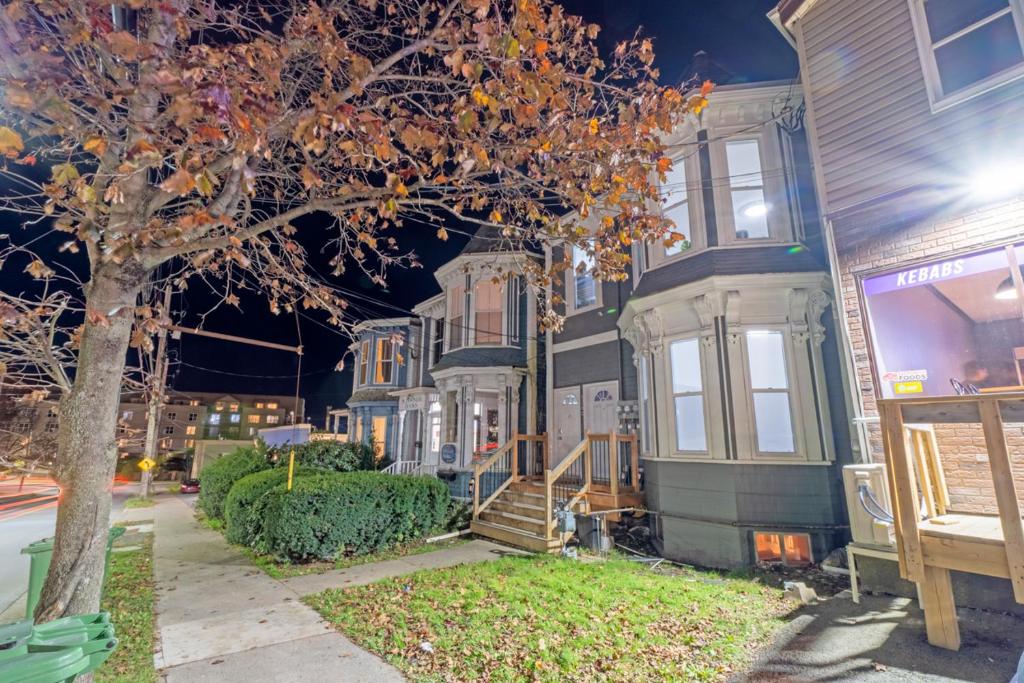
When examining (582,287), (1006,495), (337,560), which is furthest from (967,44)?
(337,560)

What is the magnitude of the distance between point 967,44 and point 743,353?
4.80 meters

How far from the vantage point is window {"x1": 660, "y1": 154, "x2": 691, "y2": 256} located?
898 centimetres

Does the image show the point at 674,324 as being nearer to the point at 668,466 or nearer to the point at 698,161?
the point at 668,466

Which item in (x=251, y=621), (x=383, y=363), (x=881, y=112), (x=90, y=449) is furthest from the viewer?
(x=383, y=363)

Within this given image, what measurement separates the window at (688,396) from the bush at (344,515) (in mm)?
5090

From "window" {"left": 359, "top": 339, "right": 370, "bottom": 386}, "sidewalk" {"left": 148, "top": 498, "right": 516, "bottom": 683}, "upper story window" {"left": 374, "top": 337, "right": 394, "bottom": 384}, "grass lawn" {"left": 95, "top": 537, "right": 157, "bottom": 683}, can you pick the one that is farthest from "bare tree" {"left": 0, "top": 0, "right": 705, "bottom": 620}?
"window" {"left": 359, "top": 339, "right": 370, "bottom": 386}

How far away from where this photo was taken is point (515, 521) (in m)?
9.23

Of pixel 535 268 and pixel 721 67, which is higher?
pixel 721 67

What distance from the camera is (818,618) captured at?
202 inches

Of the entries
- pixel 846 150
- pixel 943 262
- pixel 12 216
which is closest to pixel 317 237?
pixel 12 216

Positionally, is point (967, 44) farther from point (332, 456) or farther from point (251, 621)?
point (332, 456)

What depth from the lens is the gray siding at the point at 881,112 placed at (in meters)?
5.65

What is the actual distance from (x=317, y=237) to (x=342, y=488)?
4.42 m

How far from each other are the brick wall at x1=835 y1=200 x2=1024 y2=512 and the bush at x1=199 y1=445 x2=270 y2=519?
1359cm
